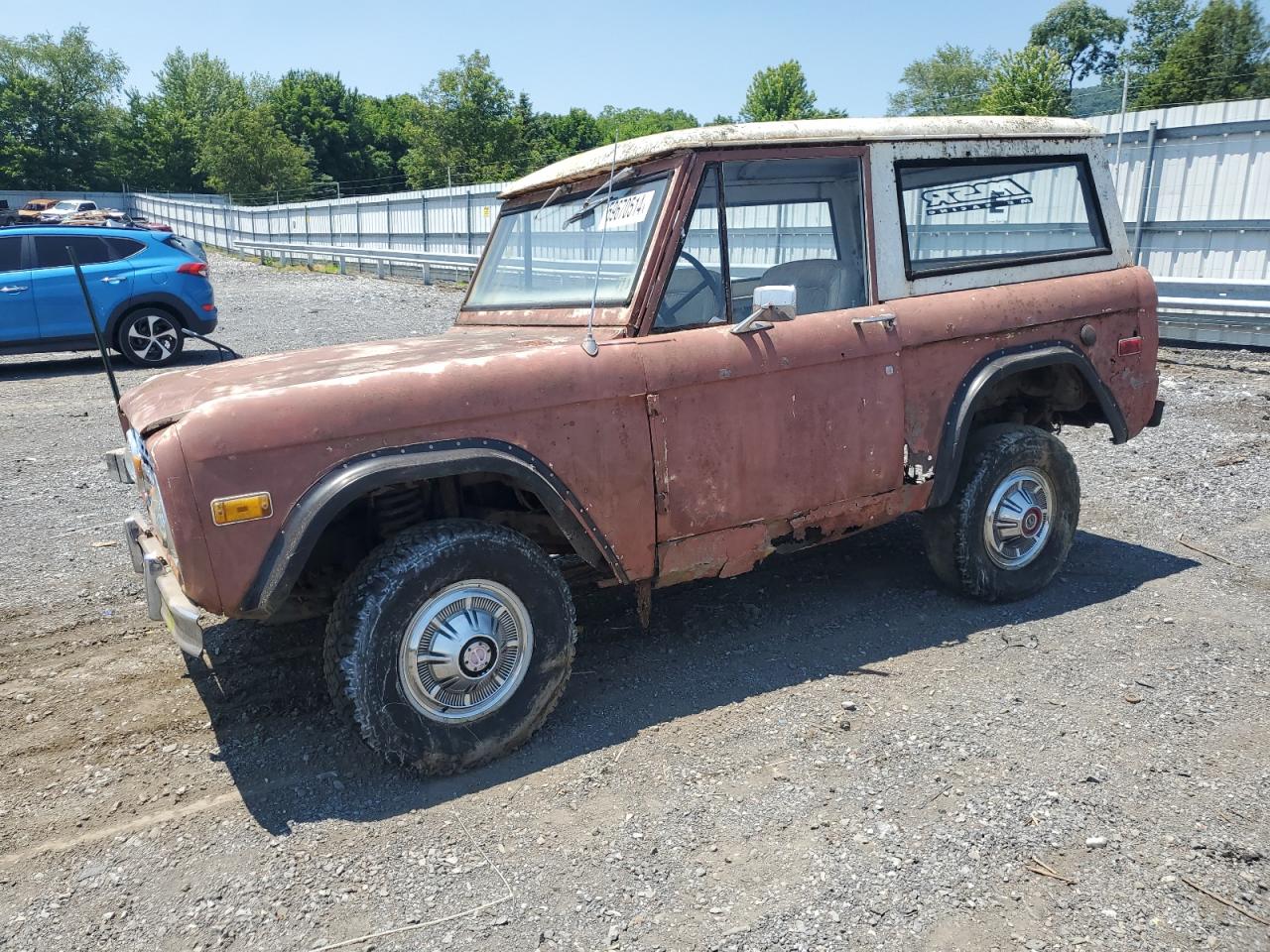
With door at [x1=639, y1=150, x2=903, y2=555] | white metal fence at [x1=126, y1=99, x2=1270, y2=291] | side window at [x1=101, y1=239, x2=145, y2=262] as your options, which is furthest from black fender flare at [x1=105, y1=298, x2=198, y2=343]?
door at [x1=639, y1=150, x2=903, y2=555]

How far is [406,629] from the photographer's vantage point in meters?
3.18

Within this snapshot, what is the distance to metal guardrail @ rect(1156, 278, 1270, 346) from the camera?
33.1 feet

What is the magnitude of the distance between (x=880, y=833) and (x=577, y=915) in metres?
0.96

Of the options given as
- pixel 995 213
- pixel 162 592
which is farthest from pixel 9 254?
pixel 995 213

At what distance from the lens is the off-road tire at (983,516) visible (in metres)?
4.42

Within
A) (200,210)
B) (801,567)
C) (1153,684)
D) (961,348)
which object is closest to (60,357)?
(801,567)

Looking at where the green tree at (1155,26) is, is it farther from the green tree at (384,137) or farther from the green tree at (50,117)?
the green tree at (50,117)

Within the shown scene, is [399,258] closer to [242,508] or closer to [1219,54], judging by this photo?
[242,508]

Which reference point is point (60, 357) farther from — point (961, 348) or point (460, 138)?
point (460, 138)

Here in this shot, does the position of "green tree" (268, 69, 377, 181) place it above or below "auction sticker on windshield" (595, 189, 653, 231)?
above

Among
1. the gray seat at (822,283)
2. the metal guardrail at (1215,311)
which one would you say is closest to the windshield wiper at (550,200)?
the gray seat at (822,283)

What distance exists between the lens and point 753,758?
11.0ft

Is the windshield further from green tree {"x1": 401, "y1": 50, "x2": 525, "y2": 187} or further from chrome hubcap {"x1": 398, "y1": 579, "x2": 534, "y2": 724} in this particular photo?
green tree {"x1": 401, "y1": 50, "x2": 525, "y2": 187}

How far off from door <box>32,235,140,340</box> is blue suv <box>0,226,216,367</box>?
0.01 m
